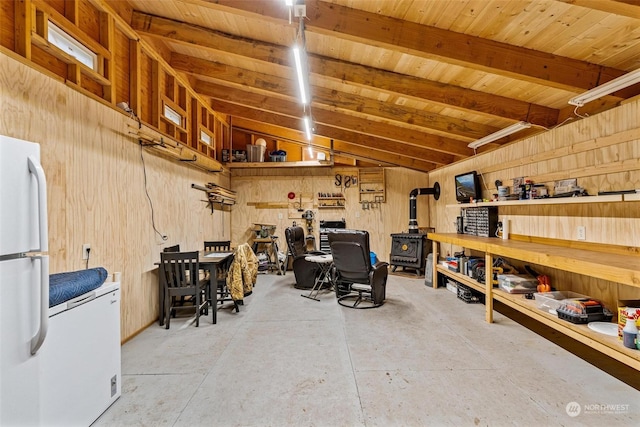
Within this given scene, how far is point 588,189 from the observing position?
2773 mm

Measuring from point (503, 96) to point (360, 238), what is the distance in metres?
2.45

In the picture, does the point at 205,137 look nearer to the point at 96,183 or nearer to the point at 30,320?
the point at 96,183

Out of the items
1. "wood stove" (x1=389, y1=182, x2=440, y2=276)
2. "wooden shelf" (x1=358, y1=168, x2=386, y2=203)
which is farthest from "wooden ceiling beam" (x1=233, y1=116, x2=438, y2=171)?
"wood stove" (x1=389, y1=182, x2=440, y2=276)

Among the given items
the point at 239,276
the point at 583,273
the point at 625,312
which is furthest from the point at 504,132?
the point at 239,276

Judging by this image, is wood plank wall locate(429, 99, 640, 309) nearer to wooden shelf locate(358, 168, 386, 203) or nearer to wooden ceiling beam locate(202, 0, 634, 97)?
wooden ceiling beam locate(202, 0, 634, 97)

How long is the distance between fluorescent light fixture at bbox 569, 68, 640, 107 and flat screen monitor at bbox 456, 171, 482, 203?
2085 millimetres

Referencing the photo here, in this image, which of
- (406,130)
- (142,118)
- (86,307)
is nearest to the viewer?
(86,307)

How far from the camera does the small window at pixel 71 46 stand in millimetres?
2295

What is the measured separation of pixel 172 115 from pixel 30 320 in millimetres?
3618

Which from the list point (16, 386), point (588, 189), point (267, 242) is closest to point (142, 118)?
point (16, 386)

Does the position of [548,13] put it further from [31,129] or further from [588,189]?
[31,129]
